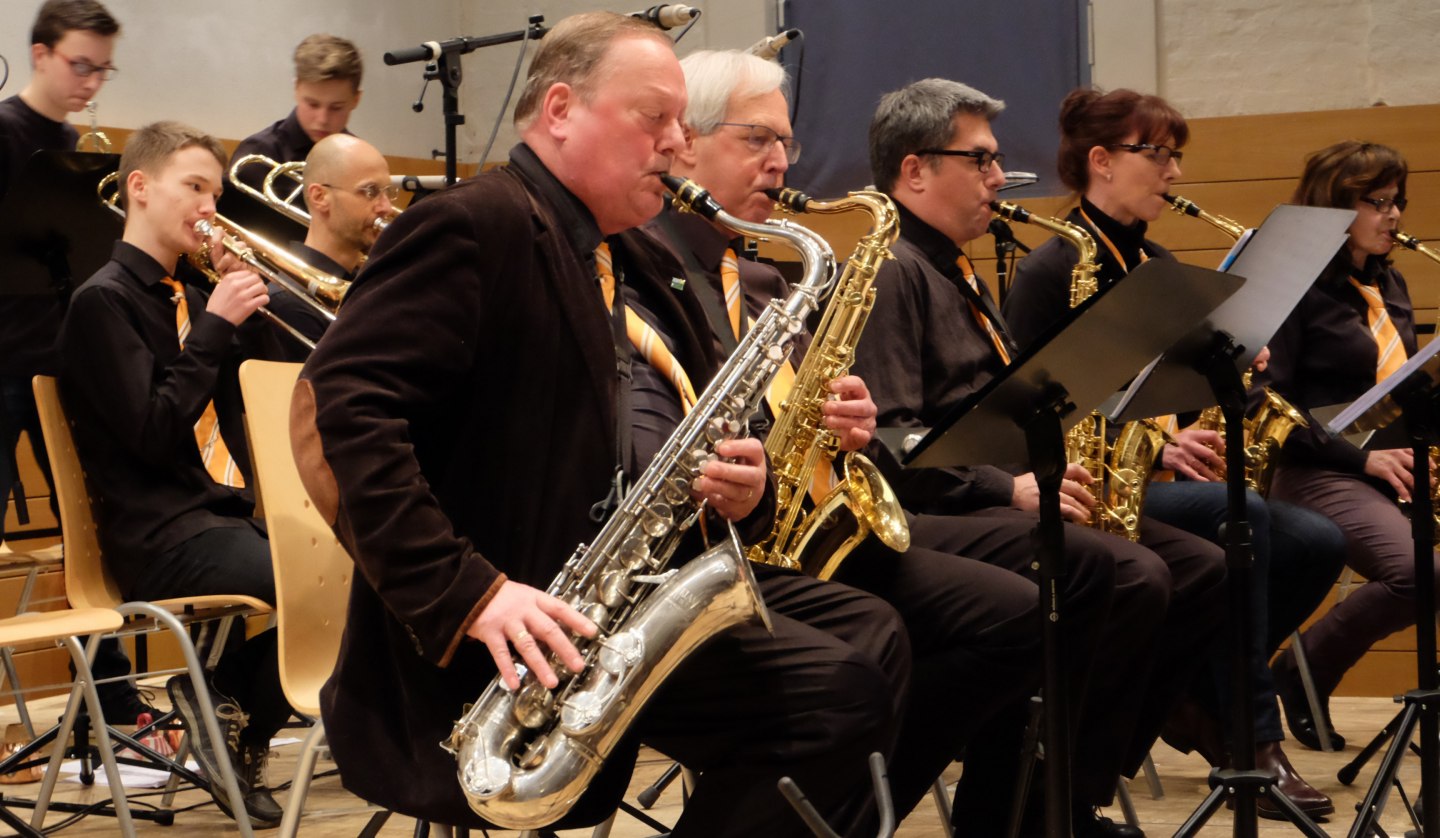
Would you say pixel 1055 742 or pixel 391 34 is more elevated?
pixel 391 34

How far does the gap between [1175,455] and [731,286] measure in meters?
1.47

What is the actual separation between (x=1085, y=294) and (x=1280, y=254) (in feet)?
3.74

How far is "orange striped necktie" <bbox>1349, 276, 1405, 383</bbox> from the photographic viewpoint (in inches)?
175

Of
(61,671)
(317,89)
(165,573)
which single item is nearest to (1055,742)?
(165,573)

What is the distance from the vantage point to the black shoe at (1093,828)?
3.13 meters

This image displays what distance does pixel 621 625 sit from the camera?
2086mm

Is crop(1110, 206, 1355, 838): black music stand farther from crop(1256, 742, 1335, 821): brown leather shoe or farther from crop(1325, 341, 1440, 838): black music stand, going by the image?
crop(1256, 742, 1335, 821): brown leather shoe

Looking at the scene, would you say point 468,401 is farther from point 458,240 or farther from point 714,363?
point 714,363

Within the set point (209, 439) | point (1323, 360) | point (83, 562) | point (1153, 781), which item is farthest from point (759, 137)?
point (1323, 360)

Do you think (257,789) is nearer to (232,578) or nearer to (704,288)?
(232,578)

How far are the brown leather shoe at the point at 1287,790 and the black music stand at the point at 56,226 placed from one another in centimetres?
335

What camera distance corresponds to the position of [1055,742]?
7.84ft

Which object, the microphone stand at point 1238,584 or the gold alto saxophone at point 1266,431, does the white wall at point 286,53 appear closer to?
the gold alto saxophone at point 1266,431

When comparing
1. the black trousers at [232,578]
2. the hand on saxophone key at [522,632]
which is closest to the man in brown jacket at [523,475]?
the hand on saxophone key at [522,632]
